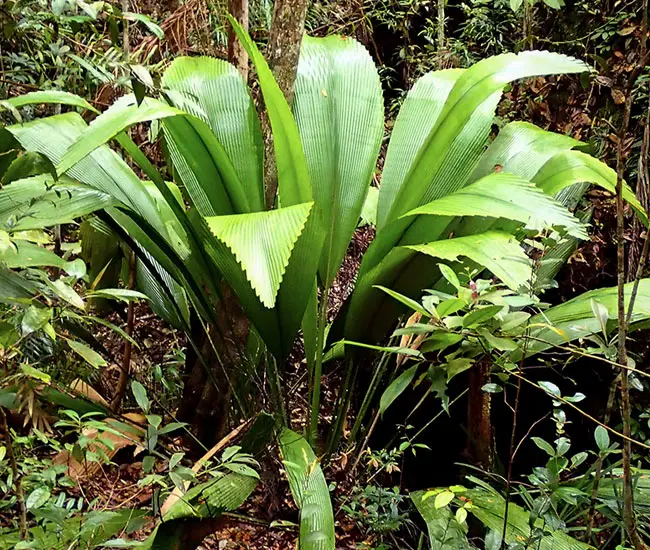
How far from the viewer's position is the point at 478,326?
94 cm

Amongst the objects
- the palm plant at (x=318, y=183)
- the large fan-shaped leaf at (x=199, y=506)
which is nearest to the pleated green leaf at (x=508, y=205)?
the palm plant at (x=318, y=183)

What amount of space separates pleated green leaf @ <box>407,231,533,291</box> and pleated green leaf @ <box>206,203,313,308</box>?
0.26 meters

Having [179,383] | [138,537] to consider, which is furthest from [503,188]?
[179,383]

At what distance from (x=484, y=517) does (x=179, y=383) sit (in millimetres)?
1032

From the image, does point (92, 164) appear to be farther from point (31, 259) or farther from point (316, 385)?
point (316, 385)

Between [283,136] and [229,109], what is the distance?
25cm

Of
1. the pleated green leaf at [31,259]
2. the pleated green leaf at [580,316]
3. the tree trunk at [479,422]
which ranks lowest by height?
the tree trunk at [479,422]

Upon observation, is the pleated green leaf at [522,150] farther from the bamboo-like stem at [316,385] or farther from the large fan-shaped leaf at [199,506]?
the large fan-shaped leaf at [199,506]

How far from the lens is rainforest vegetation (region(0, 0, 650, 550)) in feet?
2.96

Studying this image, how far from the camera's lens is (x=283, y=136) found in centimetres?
125

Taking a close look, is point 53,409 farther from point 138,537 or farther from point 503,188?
point 503,188

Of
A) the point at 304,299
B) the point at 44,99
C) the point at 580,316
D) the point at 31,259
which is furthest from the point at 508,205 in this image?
the point at 44,99

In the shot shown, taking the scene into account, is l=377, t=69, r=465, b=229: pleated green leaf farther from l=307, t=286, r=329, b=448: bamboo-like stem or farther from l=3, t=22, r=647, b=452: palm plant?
l=307, t=286, r=329, b=448: bamboo-like stem

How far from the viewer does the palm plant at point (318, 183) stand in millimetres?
1188
